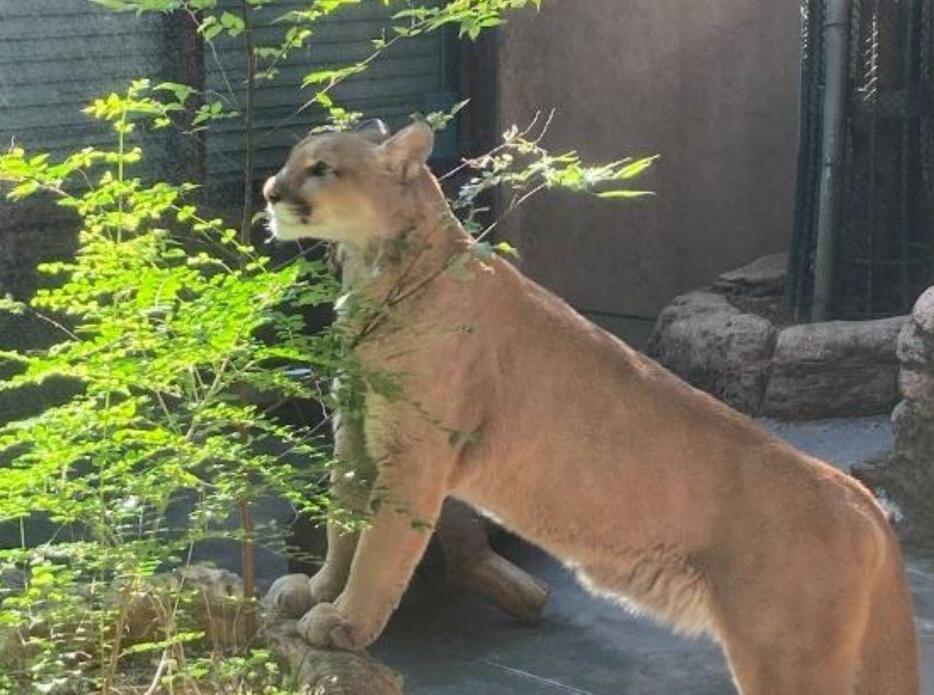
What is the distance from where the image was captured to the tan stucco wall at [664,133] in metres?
9.80

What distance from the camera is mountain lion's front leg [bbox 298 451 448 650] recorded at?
4586mm

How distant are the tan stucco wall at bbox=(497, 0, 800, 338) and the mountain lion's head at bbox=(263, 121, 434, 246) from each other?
4848mm

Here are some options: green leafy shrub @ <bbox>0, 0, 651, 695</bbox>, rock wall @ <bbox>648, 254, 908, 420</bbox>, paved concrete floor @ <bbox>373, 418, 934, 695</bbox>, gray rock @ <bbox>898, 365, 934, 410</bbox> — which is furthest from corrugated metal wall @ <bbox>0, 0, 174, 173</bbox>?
green leafy shrub @ <bbox>0, 0, 651, 695</bbox>

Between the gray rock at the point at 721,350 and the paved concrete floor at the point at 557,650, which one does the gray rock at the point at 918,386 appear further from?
the gray rock at the point at 721,350

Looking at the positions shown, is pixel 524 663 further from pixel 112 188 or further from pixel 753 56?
pixel 753 56

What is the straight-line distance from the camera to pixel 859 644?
4668 mm

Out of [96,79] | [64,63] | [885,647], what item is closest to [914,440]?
[885,647]

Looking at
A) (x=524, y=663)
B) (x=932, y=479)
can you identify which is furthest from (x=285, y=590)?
(x=932, y=479)

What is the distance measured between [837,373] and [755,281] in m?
1.24

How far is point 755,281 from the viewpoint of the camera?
9.41m

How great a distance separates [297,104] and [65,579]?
531 centimetres

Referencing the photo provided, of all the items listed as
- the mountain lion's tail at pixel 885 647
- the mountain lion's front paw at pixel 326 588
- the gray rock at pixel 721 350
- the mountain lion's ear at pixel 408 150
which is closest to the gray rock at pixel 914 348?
the gray rock at pixel 721 350

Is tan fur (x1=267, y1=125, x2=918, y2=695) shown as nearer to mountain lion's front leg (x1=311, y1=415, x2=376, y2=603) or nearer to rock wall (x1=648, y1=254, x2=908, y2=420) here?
mountain lion's front leg (x1=311, y1=415, x2=376, y2=603)

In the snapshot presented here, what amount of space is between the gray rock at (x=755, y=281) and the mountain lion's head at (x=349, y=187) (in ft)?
15.7
